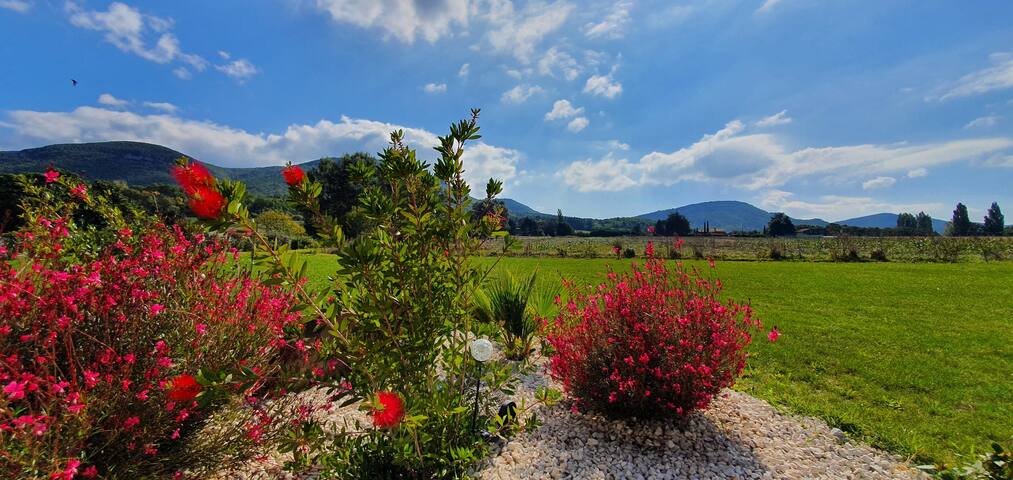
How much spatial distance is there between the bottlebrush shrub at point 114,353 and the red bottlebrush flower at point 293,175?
79 centimetres

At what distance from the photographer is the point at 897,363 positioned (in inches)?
218

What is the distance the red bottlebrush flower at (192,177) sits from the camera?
1579mm

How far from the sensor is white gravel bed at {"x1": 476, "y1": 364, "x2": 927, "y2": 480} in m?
2.97

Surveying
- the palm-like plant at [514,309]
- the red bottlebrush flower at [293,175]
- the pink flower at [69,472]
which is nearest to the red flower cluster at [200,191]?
the red bottlebrush flower at [293,175]

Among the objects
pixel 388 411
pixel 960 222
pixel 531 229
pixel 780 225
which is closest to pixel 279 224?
→ pixel 388 411

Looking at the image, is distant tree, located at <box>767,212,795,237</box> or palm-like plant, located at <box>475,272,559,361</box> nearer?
palm-like plant, located at <box>475,272,559,361</box>

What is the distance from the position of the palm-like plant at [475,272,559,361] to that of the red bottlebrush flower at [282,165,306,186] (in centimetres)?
366

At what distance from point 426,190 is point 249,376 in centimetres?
119

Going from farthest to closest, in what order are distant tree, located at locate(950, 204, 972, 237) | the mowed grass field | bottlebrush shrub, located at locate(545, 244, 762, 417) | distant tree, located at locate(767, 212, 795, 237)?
distant tree, located at locate(950, 204, 972, 237), distant tree, located at locate(767, 212, 795, 237), the mowed grass field, bottlebrush shrub, located at locate(545, 244, 762, 417)

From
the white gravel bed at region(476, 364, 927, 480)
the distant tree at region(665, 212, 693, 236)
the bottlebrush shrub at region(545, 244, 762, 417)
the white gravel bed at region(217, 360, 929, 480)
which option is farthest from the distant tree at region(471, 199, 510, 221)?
the distant tree at region(665, 212, 693, 236)

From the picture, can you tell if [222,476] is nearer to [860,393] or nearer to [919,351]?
[860,393]

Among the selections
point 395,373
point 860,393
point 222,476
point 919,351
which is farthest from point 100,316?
point 919,351

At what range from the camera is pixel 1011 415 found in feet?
13.4

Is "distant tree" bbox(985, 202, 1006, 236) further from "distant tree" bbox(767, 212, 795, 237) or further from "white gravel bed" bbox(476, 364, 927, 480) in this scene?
"white gravel bed" bbox(476, 364, 927, 480)
